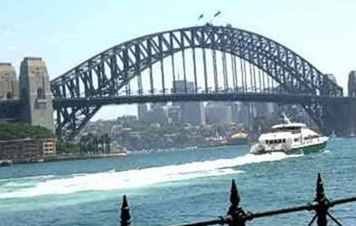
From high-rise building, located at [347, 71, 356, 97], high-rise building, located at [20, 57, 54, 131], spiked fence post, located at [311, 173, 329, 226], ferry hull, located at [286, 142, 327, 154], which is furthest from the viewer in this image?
high-rise building, located at [347, 71, 356, 97]

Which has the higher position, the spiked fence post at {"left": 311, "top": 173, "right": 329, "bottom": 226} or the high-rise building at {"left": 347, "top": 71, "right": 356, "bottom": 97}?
the high-rise building at {"left": 347, "top": 71, "right": 356, "bottom": 97}

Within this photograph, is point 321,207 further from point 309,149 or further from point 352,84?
point 352,84

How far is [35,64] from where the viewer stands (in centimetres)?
14125

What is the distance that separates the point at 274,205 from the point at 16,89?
120m

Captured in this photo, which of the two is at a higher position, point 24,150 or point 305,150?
point 24,150

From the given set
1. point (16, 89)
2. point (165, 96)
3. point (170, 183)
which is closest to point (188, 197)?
point (170, 183)

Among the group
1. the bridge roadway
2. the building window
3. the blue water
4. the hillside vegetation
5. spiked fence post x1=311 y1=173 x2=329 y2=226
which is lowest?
the blue water

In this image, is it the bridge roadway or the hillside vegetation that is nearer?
the bridge roadway

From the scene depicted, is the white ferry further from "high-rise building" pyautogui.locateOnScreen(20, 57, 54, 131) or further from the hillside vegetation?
"high-rise building" pyautogui.locateOnScreen(20, 57, 54, 131)

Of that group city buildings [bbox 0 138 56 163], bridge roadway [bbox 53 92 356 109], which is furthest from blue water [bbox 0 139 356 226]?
city buildings [bbox 0 138 56 163]

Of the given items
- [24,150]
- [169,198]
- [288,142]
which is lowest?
[169,198]

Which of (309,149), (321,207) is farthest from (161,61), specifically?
(321,207)

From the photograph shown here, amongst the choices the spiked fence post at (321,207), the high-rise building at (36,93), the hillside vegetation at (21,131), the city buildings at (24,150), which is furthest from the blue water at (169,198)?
the city buildings at (24,150)

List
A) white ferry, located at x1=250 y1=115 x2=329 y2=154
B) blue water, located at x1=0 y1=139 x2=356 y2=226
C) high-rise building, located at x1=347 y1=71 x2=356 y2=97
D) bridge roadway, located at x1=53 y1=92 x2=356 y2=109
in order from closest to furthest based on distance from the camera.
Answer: blue water, located at x1=0 y1=139 x2=356 y2=226, white ferry, located at x1=250 y1=115 x2=329 y2=154, bridge roadway, located at x1=53 y1=92 x2=356 y2=109, high-rise building, located at x1=347 y1=71 x2=356 y2=97
